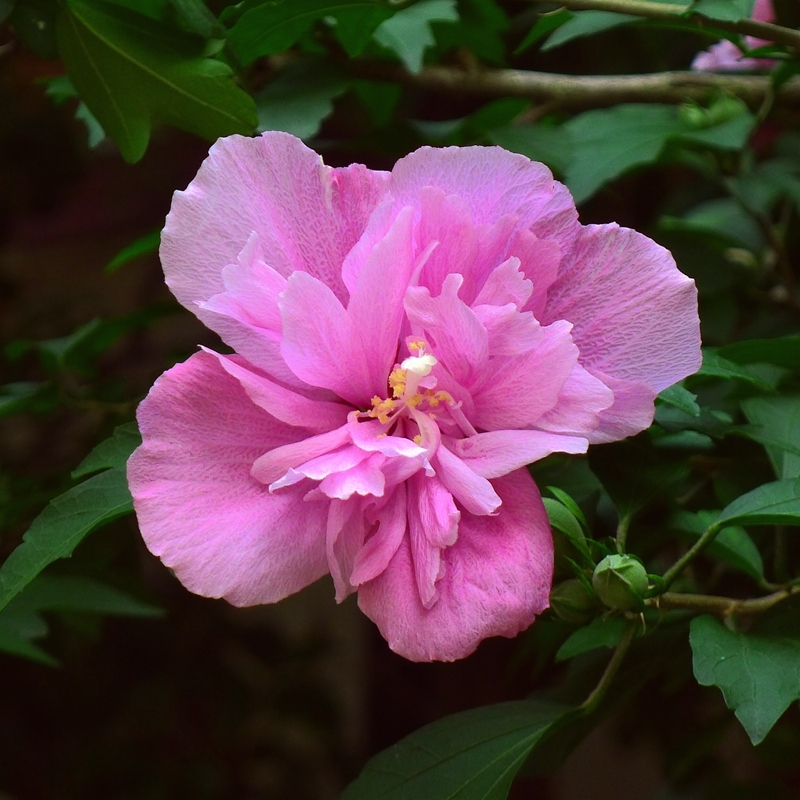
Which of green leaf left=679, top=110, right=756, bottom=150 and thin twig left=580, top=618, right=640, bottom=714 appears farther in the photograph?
green leaf left=679, top=110, right=756, bottom=150

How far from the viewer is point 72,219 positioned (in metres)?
2.14

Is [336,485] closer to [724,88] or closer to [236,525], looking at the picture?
[236,525]

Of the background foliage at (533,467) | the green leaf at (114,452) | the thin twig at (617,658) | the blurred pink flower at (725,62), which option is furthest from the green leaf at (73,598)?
the blurred pink flower at (725,62)

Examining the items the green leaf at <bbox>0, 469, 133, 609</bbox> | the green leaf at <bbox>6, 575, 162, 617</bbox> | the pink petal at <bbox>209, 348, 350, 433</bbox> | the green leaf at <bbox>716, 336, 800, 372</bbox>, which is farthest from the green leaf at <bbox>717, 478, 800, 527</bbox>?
the green leaf at <bbox>6, 575, 162, 617</bbox>

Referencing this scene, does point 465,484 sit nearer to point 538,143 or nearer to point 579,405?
point 579,405

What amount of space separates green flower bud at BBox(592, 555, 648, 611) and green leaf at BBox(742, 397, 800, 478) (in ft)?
0.48

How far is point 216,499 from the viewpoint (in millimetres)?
439

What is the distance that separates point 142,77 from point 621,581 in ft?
1.29

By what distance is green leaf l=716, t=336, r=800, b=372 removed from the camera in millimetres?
565

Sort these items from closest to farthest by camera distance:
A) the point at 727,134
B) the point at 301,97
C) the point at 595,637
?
the point at 595,637 → the point at 301,97 → the point at 727,134

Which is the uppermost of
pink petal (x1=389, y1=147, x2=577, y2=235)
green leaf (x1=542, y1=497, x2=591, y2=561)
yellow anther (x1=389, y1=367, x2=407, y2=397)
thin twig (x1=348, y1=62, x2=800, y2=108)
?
pink petal (x1=389, y1=147, x2=577, y2=235)

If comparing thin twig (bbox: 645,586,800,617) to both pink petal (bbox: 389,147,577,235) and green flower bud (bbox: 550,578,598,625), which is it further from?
pink petal (bbox: 389,147,577,235)

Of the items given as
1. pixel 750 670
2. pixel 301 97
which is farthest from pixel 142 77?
pixel 750 670

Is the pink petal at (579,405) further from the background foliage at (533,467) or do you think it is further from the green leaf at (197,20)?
the green leaf at (197,20)
